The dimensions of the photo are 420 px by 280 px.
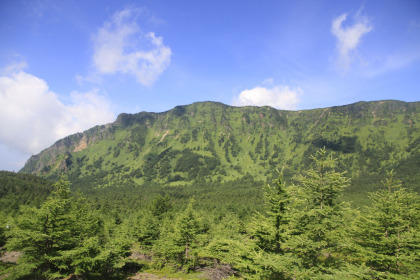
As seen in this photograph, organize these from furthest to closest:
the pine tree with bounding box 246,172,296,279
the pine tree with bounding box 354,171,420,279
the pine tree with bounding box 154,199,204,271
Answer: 1. the pine tree with bounding box 154,199,204,271
2. the pine tree with bounding box 354,171,420,279
3. the pine tree with bounding box 246,172,296,279

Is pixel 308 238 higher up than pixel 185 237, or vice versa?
pixel 308 238

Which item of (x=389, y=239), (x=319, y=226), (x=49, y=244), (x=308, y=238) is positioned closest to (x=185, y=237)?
(x=49, y=244)

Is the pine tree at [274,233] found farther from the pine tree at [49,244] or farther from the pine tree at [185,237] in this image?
the pine tree at [49,244]

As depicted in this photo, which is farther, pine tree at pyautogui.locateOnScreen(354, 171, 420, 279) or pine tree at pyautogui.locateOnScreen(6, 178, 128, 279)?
pine tree at pyautogui.locateOnScreen(6, 178, 128, 279)

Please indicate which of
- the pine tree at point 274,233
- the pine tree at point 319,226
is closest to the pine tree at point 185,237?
the pine tree at point 274,233

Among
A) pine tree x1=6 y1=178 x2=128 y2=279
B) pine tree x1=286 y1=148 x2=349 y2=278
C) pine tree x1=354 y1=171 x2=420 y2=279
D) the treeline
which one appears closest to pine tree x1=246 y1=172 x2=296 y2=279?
the treeline

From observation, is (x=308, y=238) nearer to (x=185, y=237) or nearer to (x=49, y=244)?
(x=185, y=237)

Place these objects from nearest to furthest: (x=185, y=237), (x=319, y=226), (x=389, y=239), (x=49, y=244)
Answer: (x=319, y=226) < (x=389, y=239) < (x=49, y=244) < (x=185, y=237)

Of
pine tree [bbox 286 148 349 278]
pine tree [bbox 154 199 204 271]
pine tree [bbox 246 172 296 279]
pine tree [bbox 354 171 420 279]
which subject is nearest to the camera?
pine tree [bbox 286 148 349 278]

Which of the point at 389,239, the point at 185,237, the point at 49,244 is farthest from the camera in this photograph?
the point at 185,237

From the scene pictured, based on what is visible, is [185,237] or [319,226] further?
[185,237]

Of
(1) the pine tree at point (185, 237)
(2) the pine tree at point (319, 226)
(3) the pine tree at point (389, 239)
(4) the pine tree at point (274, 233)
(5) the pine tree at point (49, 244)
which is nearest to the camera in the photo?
(2) the pine tree at point (319, 226)

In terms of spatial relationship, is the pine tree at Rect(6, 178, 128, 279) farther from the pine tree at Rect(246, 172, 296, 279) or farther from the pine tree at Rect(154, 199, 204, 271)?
the pine tree at Rect(246, 172, 296, 279)

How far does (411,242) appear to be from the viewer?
56.8 ft
